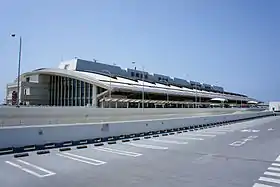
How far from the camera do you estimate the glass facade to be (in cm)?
7166

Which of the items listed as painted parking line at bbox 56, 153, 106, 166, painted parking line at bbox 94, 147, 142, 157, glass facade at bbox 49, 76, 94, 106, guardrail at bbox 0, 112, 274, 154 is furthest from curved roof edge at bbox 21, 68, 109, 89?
painted parking line at bbox 56, 153, 106, 166

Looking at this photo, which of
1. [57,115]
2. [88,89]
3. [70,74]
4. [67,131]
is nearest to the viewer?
[67,131]

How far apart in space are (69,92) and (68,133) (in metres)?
63.2

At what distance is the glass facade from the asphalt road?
59706mm

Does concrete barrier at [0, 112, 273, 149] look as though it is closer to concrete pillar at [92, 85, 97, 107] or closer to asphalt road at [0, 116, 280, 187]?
asphalt road at [0, 116, 280, 187]

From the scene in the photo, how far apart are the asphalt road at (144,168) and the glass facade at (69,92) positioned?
5971 cm

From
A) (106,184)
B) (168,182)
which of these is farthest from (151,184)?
(106,184)

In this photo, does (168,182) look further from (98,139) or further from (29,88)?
(29,88)

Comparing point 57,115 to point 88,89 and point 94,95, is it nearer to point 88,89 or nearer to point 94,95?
point 94,95

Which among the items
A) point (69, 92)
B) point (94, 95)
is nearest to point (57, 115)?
point (94, 95)

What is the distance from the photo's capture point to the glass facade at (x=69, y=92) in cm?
7166

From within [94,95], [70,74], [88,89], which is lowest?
[94,95]

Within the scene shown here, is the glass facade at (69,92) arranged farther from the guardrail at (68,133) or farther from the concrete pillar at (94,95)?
the guardrail at (68,133)

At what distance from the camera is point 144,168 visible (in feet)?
27.6
